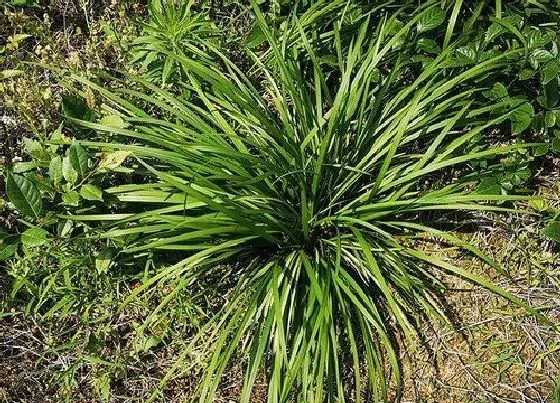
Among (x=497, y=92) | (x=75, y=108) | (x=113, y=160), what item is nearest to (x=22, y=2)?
(x=75, y=108)

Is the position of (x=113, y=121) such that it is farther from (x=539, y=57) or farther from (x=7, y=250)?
(x=539, y=57)

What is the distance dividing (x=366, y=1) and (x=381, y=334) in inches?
46.3

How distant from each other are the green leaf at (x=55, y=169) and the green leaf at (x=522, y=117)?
1458 mm

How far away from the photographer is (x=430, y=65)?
2.26 m

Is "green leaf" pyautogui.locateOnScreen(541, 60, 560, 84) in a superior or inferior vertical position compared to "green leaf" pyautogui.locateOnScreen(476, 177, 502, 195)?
superior

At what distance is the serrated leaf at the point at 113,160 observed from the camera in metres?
2.22

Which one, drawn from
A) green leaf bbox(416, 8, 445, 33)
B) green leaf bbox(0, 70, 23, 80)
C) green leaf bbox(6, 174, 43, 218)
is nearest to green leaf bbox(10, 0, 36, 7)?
green leaf bbox(0, 70, 23, 80)

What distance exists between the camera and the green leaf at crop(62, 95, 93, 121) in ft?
7.58

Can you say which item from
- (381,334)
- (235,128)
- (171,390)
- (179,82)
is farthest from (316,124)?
(171,390)

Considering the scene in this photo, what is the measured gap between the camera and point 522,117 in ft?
7.39

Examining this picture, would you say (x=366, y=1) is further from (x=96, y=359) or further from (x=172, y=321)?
(x=96, y=359)

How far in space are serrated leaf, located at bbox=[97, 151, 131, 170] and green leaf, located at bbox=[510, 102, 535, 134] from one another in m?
1.25

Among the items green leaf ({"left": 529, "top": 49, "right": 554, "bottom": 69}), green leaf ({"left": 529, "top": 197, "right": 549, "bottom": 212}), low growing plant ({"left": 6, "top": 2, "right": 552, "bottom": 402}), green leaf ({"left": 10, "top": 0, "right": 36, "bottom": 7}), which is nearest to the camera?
low growing plant ({"left": 6, "top": 2, "right": 552, "bottom": 402})

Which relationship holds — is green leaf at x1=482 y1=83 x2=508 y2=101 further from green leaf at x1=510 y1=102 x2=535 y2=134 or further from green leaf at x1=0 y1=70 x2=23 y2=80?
green leaf at x1=0 y1=70 x2=23 y2=80
